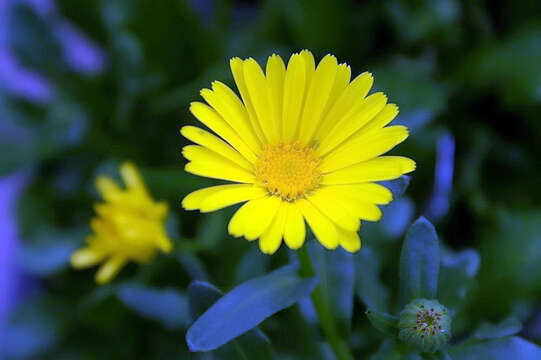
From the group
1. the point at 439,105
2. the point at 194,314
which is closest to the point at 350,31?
the point at 439,105

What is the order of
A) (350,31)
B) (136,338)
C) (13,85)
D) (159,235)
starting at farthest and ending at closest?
(13,85) < (350,31) < (136,338) < (159,235)

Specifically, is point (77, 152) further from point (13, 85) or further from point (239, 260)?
point (239, 260)

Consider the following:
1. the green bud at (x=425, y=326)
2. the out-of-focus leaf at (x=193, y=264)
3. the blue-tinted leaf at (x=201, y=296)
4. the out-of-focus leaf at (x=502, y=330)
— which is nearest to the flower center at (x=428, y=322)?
the green bud at (x=425, y=326)

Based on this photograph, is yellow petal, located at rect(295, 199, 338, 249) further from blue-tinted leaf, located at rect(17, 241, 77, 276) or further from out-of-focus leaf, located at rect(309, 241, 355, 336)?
blue-tinted leaf, located at rect(17, 241, 77, 276)

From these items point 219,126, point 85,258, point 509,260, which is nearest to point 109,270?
point 85,258

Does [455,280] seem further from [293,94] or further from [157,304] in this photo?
[157,304]

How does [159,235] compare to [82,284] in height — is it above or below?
below
